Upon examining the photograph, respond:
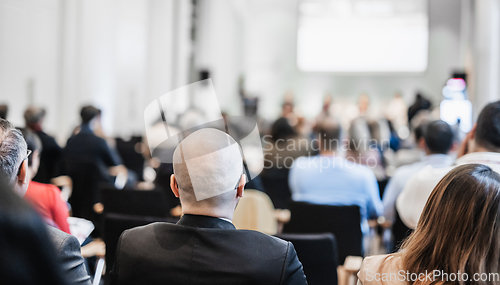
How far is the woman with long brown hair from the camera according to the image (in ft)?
3.56

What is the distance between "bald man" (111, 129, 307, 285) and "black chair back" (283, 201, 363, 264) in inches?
58.0

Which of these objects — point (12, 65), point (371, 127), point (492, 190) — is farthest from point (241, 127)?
point (371, 127)

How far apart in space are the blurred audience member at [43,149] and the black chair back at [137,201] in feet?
5.23

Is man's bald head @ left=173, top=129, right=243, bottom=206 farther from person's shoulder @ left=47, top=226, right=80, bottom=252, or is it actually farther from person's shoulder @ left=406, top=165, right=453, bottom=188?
person's shoulder @ left=406, top=165, right=453, bottom=188

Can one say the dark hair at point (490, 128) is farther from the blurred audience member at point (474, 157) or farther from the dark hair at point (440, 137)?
the dark hair at point (440, 137)

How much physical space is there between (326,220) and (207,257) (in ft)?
5.46

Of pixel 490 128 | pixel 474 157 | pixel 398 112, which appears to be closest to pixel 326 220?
pixel 474 157

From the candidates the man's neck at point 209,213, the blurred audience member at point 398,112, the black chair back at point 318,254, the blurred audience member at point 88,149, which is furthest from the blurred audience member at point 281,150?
the blurred audience member at point 398,112

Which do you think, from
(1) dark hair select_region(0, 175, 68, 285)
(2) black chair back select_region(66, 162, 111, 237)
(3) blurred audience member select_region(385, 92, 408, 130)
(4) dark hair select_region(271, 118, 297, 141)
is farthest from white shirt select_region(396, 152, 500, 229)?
(3) blurred audience member select_region(385, 92, 408, 130)

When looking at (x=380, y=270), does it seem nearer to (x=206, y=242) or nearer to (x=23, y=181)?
(x=206, y=242)

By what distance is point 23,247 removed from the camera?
529 millimetres

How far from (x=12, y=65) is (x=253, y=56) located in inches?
391

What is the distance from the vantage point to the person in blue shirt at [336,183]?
3.10 m

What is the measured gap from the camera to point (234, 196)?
1.32 meters
